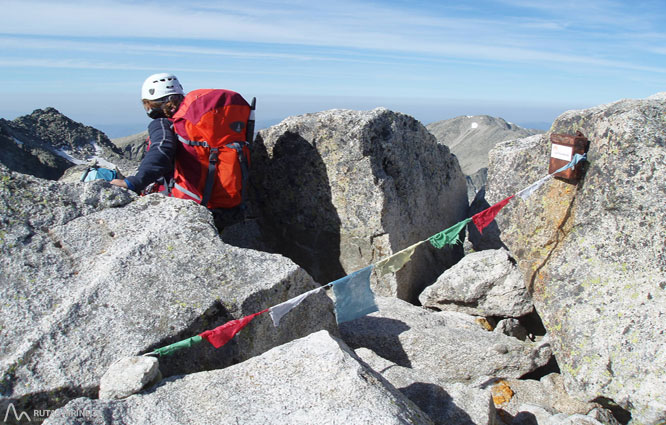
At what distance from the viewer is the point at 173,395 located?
Result: 13.0 feet

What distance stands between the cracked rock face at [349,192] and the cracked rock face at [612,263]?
2.58 m

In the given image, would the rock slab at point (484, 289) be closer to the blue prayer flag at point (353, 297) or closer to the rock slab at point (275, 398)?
the blue prayer flag at point (353, 297)

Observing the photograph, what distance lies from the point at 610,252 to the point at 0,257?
6.20 m

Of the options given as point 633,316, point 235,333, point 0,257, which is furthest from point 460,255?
point 0,257

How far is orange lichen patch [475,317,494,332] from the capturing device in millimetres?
7348

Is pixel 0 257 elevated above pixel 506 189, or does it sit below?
below

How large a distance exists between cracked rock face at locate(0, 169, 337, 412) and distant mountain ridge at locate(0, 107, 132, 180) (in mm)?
6340

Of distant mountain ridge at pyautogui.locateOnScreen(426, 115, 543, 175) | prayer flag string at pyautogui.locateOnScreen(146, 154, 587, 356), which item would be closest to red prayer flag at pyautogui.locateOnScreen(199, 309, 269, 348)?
prayer flag string at pyautogui.locateOnScreen(146, 154, 587, 356)

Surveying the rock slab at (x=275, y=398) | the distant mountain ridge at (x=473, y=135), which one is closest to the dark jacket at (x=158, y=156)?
the rock slab at (x=275, y=398)

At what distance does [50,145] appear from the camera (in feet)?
42.8

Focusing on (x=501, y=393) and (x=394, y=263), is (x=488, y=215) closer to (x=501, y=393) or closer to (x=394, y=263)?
(x=394, y=263)

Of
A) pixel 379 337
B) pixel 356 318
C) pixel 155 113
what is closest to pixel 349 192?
pixel 356 318

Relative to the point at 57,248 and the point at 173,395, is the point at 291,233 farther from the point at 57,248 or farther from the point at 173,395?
the point at 173,395

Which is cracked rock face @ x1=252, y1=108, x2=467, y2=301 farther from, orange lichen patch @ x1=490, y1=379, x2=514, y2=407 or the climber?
orange lichen patch @ x1=490, y1=379, x2=514, y2=407
